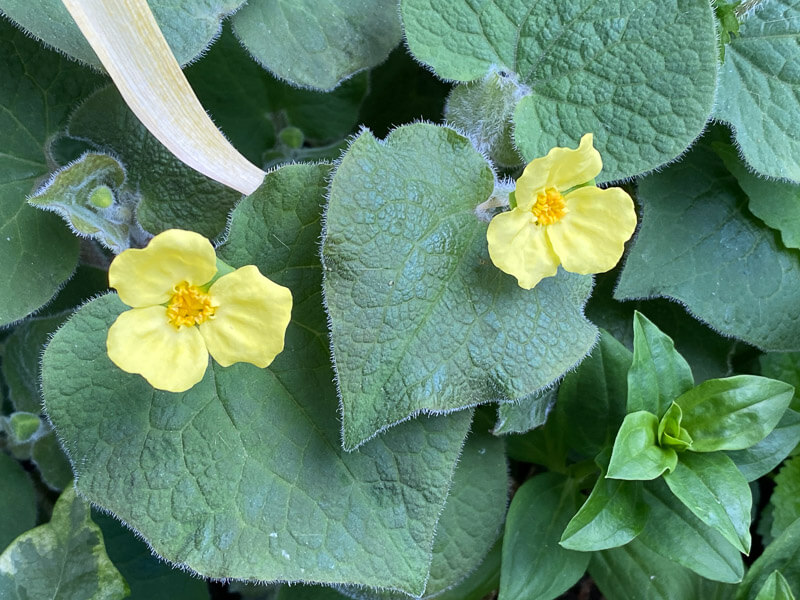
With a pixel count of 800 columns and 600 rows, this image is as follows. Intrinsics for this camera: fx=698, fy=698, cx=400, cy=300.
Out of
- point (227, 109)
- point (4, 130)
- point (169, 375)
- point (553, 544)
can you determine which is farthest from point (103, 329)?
point (553, 544)

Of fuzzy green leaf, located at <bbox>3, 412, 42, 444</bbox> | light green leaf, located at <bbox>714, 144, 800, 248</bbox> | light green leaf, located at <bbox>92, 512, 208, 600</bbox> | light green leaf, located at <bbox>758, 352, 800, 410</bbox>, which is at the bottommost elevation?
light green leaf, located at <bbox>758, 352, 800, 410</bbox>

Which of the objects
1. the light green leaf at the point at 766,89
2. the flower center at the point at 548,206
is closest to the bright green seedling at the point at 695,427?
the flower center at the point at 548,206

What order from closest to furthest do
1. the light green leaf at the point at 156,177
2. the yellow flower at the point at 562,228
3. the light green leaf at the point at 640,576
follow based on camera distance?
the yellow flower at the point at 562,228, the light green leaf at the point at 156,177, the light green leaf at the point at 640,576

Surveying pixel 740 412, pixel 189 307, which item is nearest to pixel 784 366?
pixel 740 412

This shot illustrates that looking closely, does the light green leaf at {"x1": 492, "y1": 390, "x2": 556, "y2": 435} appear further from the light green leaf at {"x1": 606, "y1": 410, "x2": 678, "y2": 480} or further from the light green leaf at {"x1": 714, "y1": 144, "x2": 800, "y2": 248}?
the light green leaf at {"x1": 714, "y1": 144, "x2": 800, "y2": 248}

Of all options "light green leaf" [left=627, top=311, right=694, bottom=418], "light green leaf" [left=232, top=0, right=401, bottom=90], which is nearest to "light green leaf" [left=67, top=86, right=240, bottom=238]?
"light green leaf" [left=232, top=0, right=401, bottom=90]

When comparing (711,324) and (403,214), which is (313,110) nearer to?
(403,214)

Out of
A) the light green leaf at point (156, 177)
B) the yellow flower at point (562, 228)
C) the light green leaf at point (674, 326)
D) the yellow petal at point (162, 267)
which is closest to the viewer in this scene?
the yellow petal at point (162, 267)

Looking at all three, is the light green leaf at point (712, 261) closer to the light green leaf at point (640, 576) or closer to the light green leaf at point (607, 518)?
the light green leaf at point (607, 518)
